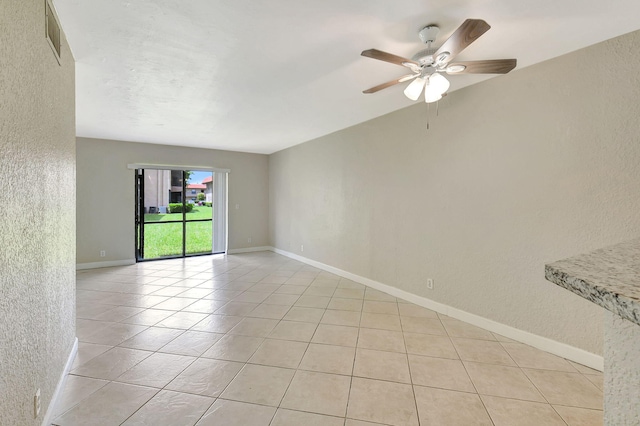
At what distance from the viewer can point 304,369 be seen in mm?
2092

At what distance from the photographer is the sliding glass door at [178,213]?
5.74m

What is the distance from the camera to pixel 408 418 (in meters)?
1.62

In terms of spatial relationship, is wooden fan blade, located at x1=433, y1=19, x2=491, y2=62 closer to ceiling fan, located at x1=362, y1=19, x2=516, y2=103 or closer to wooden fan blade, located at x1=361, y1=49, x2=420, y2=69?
ceiling fan, located at x1=362, y1=19, x2=516, y2=103

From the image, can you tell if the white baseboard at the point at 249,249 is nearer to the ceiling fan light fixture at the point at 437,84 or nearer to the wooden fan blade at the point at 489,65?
the ceiling fan light fixture at the point at 437,84

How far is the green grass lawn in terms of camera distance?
5852 millimetres

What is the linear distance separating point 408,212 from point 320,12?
2.47m

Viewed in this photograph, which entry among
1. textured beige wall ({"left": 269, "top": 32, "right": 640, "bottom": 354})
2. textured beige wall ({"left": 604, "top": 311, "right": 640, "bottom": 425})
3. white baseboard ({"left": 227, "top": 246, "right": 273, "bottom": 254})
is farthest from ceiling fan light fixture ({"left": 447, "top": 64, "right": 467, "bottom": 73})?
white baseboard ({"left": 227, "top": 246, "right": 273, "bottom": 254})

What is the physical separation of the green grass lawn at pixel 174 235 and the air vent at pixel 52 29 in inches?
184

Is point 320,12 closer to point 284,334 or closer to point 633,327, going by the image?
point 633,327

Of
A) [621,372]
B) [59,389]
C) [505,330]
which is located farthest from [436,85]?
[59,389]

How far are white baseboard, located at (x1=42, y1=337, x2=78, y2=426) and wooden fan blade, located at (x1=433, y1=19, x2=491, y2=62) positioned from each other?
3.14 m

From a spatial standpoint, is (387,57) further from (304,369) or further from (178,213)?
(178,213)

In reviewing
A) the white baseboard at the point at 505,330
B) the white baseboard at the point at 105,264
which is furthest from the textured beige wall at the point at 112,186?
the white baseboard at the point at 505,330

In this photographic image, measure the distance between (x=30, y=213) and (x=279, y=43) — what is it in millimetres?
1826
